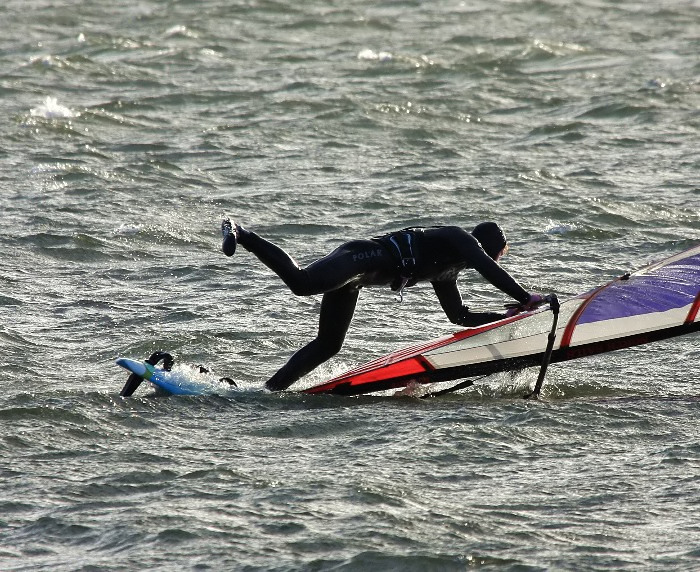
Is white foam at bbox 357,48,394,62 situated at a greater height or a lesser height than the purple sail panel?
greater

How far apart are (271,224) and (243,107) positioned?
6501mm

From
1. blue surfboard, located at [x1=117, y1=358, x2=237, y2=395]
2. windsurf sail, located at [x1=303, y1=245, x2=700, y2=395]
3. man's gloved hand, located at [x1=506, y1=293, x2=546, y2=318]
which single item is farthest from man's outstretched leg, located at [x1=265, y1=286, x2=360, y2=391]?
man's gloved hand, located at [x1=506, y1=293, x2=546, y2=318]

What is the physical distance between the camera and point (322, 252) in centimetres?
1360

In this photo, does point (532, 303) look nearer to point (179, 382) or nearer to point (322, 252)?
point (179, 382)

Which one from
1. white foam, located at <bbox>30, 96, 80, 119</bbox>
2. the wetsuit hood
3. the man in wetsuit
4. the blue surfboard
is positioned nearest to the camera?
the man in wetsuit

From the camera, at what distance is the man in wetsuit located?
8.81m

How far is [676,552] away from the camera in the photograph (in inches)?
256

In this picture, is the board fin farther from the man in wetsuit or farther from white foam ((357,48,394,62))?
white foam ((357,48,394,62))

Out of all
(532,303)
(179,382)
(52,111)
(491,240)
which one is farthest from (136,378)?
(52,111)

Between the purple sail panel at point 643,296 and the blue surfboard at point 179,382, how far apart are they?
9.02 feet

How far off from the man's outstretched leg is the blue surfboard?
0.41 metres

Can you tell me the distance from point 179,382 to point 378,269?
1.64 metres

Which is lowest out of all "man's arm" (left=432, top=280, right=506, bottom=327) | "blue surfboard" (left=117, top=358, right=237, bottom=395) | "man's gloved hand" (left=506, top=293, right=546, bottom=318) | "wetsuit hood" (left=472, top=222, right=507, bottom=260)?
"blue surfboard" (left=117, top=358, right=237, bottom=395)

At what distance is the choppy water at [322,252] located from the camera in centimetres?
688
